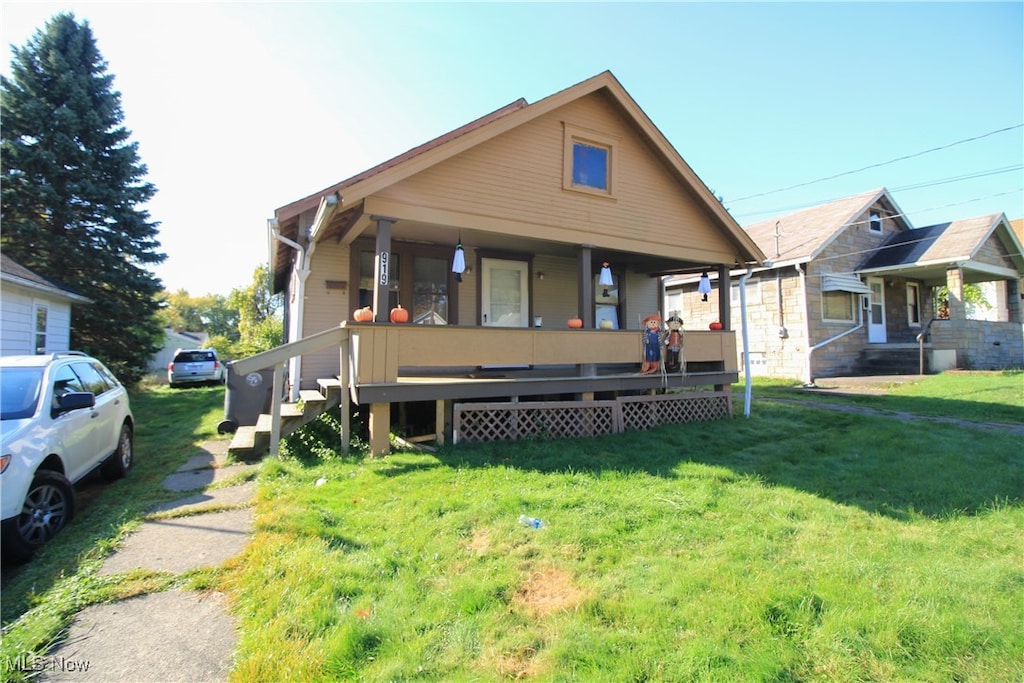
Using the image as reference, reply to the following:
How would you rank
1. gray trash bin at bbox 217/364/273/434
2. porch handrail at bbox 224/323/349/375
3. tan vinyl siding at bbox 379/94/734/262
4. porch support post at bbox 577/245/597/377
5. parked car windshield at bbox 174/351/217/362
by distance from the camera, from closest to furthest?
porch handrail at bbox 224/323/349/375
tan vinyl siding at bbox 379/94/734/262
porch support post at bbox 577/245/597/377
gray trash bin at bbox 217/364/273/434
parked car windshield at bbox 174/351/217/362

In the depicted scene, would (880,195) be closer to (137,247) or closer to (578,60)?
(578,60)

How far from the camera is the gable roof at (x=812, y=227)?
51.1 ft

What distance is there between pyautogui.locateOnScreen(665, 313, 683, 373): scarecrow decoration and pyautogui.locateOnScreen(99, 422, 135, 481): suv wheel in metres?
8.65

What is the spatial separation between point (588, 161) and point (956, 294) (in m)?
15.0

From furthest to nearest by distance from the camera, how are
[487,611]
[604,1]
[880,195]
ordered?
1. [880,195]
2. [604,1]
3. [487,611]

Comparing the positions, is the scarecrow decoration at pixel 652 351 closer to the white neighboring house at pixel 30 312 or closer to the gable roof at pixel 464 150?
the gable roof at pixel 464 150

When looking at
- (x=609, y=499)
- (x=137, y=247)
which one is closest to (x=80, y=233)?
(x=137, y=247)

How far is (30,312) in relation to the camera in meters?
12.2

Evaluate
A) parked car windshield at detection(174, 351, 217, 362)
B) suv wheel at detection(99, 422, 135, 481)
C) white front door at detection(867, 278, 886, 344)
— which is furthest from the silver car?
white front door at detection(867, 278, 886, 344)

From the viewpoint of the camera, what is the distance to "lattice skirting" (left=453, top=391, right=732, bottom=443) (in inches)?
283

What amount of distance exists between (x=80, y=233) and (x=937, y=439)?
76.9 feet

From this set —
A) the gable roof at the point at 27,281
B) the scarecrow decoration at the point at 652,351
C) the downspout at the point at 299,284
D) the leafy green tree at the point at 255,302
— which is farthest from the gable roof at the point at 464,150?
the leafy green tree at the point at 255,302

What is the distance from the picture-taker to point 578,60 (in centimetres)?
1230

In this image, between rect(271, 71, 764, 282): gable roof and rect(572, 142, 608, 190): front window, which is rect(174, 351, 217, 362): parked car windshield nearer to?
rect(271, 71, 764, 282): gable roof
